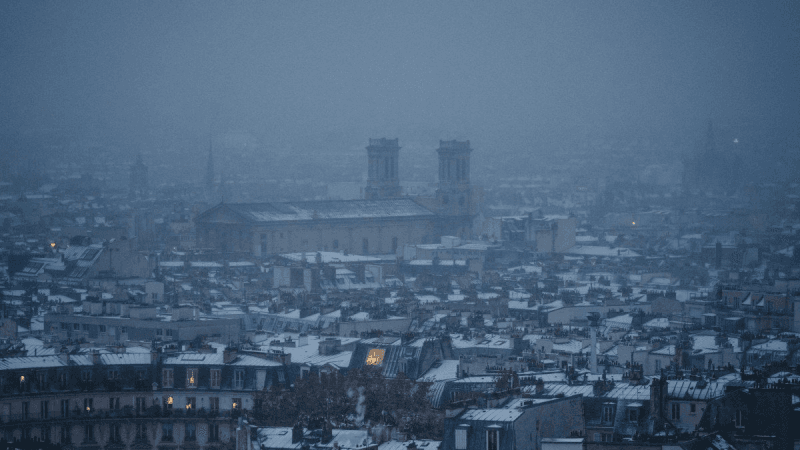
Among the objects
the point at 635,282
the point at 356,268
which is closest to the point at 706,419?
the point at 635,282

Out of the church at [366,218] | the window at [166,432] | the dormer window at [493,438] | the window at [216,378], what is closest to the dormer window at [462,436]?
the dormer window at [493,438]

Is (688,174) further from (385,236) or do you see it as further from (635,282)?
(635,282)

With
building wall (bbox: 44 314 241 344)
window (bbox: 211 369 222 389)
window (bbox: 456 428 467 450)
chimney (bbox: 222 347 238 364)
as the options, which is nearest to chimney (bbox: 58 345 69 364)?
window (bbox: 211 369 222 389)

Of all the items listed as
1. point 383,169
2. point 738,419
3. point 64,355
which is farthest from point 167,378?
point 383,169

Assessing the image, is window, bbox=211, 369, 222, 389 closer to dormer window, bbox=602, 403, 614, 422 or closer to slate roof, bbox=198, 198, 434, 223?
dormer window, bbox=602, 403, 614, 422

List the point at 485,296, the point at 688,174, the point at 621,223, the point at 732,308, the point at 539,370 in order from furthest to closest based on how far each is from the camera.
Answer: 1. the point at 688,174
2. the point at 621,223
3. the point at 485,296
4. the point at 732,308
5. the point at 539,370

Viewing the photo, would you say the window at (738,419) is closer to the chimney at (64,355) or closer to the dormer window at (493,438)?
the dormer window at (493,438)
